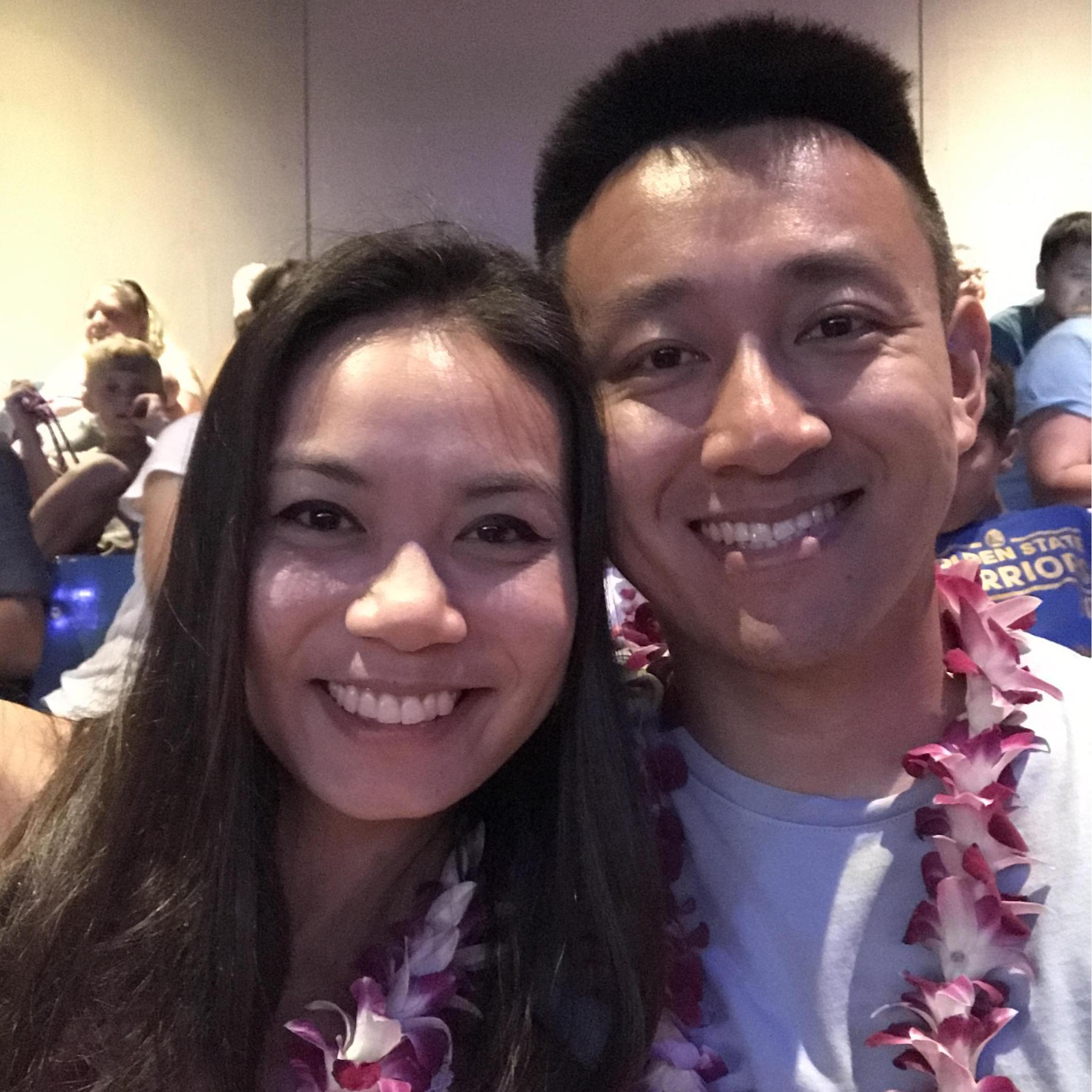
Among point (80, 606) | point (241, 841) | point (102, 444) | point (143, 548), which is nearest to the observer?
point (241, 841)

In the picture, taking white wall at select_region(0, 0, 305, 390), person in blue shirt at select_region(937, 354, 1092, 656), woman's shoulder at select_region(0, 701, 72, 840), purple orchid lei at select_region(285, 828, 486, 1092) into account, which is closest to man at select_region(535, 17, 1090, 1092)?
purple orchid lei at select_region(285, 828, 486, 1092)

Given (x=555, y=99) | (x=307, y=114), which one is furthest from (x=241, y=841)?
(x=307, y=114)

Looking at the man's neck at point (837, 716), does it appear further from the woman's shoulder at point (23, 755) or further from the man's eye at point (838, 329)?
the woman's shoulder at point (23, 755)

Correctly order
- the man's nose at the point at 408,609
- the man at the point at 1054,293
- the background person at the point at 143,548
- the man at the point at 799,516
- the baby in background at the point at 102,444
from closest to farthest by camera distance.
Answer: the man's nose at the point at 408,609, the man at the point at 799,516, the background person at the point at 143,548, the baby in background at the point at 102,444, the man at the point at 1054,293

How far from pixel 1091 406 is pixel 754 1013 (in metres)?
1.65

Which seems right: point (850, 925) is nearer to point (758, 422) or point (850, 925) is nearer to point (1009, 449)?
point (758, 422)

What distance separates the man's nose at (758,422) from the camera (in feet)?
2.85

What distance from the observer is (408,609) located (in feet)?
2.55

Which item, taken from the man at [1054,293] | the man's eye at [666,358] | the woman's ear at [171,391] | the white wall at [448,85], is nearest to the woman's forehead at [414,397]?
the man's eye at [666,358]

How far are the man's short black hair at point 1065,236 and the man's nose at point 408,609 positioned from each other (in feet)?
6.87

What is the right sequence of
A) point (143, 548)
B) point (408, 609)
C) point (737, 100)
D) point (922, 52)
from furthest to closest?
point (922, 52), point (143, 548), point (737, 100), point (408, 609)

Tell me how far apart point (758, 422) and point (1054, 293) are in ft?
5.80

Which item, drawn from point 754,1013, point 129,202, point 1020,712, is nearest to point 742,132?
point 1020,712

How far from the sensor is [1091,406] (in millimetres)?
1997
